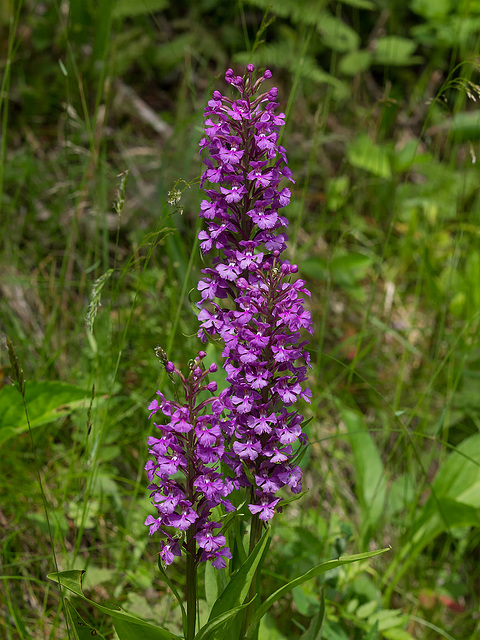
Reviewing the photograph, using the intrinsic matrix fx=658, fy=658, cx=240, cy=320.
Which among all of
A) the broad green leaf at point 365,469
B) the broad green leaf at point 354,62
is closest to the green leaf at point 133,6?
the broad green leaf at point 354,62

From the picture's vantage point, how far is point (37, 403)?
2.59 m

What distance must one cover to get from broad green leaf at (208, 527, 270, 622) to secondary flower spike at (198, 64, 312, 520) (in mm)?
88

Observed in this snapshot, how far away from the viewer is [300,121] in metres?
5.48

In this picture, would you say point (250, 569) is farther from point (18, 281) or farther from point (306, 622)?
point (18, 281)

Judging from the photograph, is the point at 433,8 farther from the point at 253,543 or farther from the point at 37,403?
the point at 253,543

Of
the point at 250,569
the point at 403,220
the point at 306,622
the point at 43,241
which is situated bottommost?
the point at 306,622

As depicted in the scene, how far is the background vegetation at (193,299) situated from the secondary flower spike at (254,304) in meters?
0.24

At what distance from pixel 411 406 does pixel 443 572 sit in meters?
0.91

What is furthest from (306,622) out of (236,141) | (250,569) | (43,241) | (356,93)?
(356,93)

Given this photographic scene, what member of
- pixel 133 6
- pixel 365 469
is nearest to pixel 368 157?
pixel 133 6

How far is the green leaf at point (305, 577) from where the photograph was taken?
159cm

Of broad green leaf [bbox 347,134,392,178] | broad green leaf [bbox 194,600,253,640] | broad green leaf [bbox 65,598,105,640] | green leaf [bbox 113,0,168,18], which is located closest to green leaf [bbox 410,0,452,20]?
broad green leaf [bbox 347,134,392,178]

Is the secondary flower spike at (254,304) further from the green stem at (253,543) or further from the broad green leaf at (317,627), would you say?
the broad green leaf at (317,627)

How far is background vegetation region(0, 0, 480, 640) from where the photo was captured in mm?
2602
